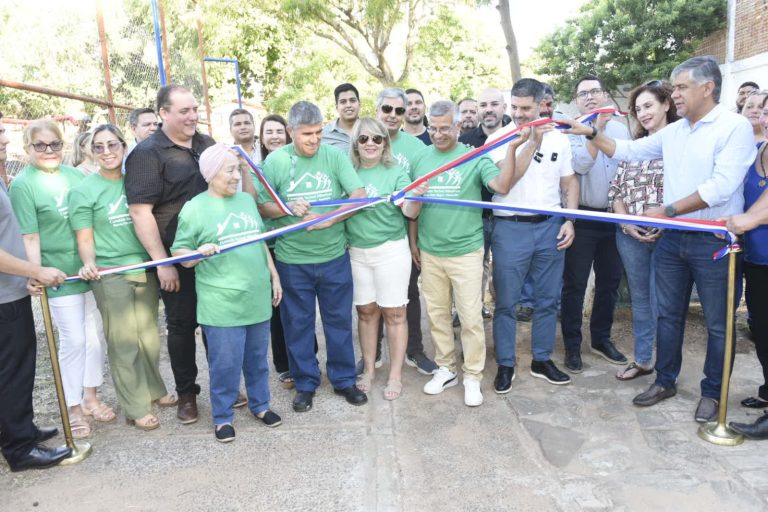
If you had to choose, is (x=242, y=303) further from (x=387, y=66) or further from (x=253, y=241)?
(x=387, y=66)

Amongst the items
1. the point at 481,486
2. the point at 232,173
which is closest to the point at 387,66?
the point at 232,173

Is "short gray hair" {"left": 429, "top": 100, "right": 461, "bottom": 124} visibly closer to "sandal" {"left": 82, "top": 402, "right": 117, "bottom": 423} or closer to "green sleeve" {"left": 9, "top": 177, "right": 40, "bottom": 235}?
"green sleeve" {"left": 9, "top": 177, "right": 40, "bottom": 235}

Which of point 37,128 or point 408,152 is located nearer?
point 37,128

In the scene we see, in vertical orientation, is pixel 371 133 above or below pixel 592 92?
below

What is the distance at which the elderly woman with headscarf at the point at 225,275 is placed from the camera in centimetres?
324

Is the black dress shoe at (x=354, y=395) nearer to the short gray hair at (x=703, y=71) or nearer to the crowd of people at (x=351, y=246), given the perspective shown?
the crowd of people at (x=351, y=246)

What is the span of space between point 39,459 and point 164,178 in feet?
5.76

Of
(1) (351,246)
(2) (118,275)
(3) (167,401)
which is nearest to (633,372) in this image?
(1) (351,246)

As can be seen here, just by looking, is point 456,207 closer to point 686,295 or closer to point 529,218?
point 529,218

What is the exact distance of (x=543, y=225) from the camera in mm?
3906

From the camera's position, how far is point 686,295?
11.9ft

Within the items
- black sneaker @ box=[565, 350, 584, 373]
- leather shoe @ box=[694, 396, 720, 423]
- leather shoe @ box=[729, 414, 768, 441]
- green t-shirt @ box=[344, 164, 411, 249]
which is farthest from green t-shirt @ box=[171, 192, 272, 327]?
leather shoe @ box=[729, 414, 768, 441]

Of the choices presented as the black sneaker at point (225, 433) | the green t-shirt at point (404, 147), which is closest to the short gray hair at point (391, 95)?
the green t-shirt at point (404, 147)

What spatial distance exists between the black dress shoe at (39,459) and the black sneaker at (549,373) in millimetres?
3148
